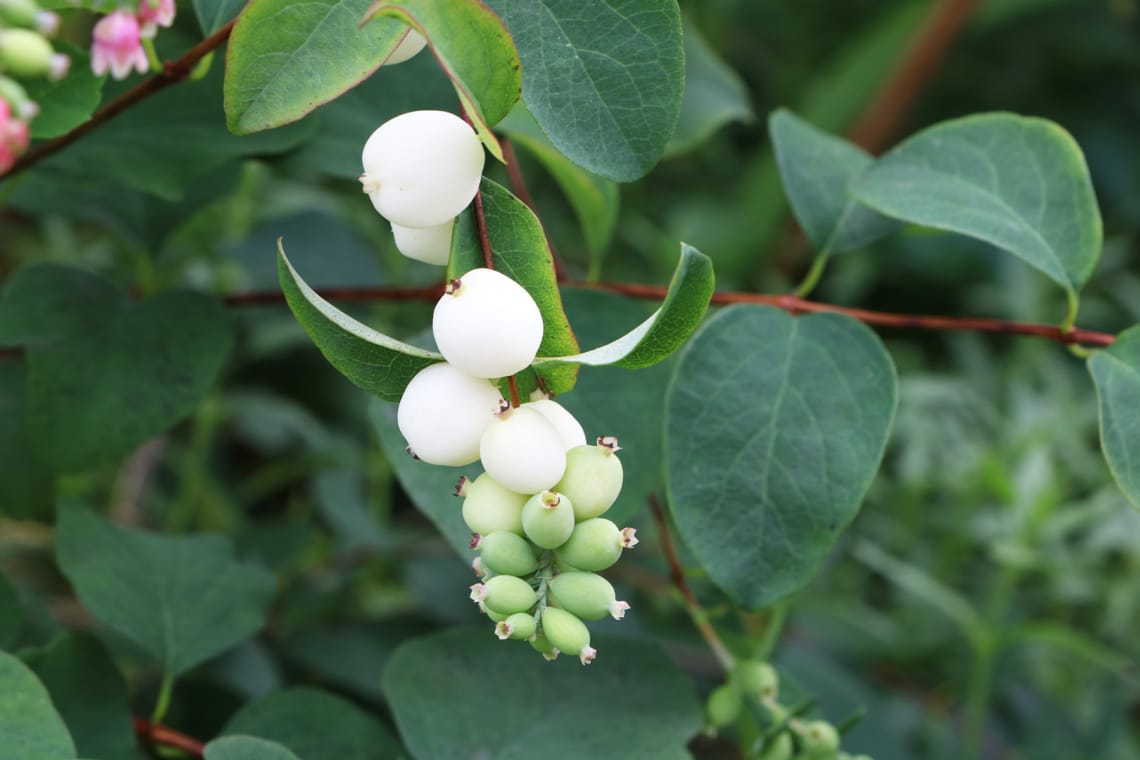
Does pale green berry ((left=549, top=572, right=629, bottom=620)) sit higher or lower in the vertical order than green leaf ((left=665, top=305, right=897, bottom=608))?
higher

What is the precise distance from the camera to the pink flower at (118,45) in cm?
39

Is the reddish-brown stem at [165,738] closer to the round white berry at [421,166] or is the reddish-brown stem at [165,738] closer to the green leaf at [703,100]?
the round white berry at [421,166]

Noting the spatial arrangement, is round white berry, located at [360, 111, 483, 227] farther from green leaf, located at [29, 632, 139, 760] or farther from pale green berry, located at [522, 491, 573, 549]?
green leaf, located at [29, 632, 139, 760]

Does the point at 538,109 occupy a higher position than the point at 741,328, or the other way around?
the point at 538,109

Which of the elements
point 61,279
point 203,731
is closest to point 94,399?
point 61,279

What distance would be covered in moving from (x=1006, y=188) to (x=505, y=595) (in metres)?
0.36

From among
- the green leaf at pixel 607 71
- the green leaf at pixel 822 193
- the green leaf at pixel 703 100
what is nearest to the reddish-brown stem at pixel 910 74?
the green leaf at pixel 703 100

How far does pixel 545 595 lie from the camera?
350 millimetres

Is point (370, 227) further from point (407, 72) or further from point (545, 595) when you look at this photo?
point (545, 595)

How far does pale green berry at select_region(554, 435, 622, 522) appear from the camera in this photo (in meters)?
0.34

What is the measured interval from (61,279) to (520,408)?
1.30ft

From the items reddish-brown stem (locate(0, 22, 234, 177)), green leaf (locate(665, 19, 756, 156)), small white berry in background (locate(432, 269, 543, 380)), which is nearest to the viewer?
small white berry in background (locate(432, 269, 543, 380))

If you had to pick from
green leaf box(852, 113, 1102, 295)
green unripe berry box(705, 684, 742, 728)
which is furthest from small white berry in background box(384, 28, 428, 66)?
green unripe berry box(705, 684, 742, 728)

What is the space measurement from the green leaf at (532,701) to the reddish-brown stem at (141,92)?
29cm
